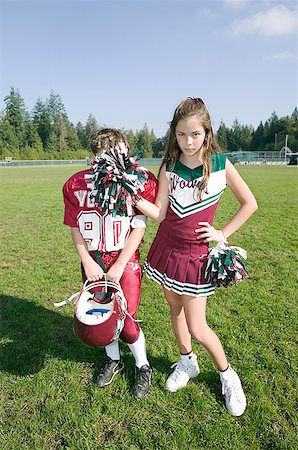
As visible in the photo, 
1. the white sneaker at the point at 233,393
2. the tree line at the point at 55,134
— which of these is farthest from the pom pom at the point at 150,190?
the tree line at the point at 55,134

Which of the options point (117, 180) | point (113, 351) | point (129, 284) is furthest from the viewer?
point (113, 351)

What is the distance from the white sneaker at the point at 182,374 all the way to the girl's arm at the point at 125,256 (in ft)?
2.97

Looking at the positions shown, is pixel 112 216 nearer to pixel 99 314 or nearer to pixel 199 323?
pixel 99 314

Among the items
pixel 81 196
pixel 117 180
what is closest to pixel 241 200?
pixel 117 180

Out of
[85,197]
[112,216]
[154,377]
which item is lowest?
[154,377]

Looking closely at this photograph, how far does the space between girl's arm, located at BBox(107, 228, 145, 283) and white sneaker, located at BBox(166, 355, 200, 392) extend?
2.97 ft

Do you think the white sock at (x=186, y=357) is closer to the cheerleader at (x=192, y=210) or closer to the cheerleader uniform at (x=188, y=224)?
Answer: the cheerleader at (x=192, y=210)

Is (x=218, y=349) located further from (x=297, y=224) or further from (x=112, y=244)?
(x=297, y=224)

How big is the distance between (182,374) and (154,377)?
0.25m

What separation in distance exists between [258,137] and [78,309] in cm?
9857

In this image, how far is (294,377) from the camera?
286 centimetres

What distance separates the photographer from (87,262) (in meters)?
2.54

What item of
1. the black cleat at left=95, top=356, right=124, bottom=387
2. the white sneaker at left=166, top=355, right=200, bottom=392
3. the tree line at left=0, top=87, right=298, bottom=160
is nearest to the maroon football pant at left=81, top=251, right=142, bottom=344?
the black cleat at left=95, top=356, right=124, bottom=387

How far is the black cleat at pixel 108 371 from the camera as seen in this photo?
2783 millimetres
